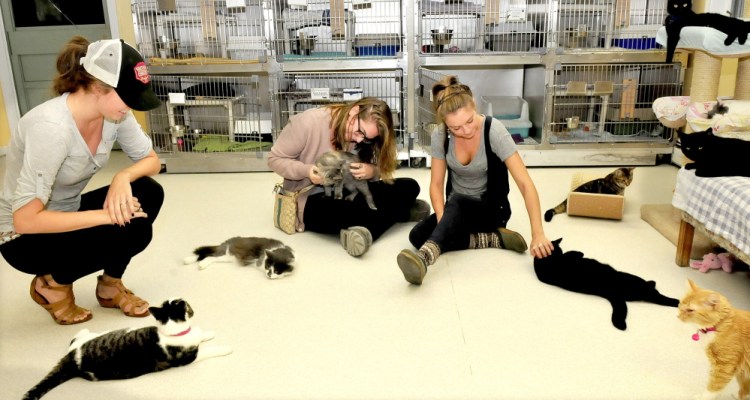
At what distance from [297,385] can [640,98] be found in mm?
3700

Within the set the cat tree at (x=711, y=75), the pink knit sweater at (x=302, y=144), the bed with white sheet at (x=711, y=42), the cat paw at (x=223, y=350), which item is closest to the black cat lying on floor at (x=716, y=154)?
the bed with white sheet at (x=711, y=42)

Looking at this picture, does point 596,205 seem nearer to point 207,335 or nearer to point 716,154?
point 716,154

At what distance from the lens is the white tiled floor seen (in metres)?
1.59

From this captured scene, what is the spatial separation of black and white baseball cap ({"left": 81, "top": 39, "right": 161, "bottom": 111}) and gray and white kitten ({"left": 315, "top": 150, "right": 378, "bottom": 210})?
1.00 m

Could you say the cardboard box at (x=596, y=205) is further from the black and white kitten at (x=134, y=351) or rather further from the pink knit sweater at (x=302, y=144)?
the black and white kitten at (x=134, y=351)

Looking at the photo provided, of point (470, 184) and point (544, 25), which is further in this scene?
point (544, 25)

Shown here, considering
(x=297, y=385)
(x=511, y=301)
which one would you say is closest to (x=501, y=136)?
(x=511, y=301)

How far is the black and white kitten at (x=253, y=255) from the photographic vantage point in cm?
→ 231

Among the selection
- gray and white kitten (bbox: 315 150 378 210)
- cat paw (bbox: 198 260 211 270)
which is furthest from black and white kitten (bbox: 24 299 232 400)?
gray and white kitten (bbox: 315 150 378 210)

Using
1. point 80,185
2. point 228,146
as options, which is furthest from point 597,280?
point 228,146

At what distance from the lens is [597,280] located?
6.97 feet

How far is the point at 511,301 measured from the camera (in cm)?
207

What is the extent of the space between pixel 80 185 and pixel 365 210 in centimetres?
122

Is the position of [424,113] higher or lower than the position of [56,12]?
lower
